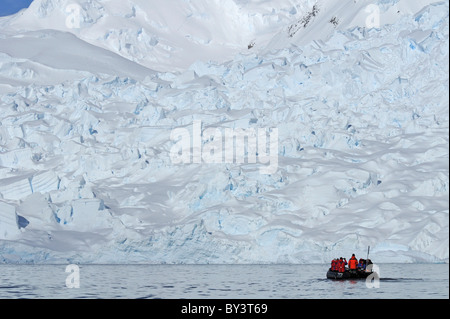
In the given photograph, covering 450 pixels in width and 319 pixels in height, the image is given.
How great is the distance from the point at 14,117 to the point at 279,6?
205 ft

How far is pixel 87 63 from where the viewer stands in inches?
3000

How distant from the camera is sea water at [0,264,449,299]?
24.2m

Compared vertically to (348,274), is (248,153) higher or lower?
higher

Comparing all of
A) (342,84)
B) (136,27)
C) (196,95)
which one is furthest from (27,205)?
(136,27)

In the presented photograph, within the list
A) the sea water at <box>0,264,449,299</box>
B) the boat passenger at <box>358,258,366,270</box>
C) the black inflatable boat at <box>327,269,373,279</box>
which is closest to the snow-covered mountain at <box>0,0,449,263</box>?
the sea water at <box>0,264,449,299</box>

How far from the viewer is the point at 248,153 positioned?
48.8 meters

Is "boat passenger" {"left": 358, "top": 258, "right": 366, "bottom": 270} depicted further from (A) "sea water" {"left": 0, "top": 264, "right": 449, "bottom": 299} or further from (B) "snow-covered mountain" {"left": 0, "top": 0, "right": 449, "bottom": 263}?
(B) "snow-covered mountain" {"left": 0, "top": 0, "right": 449, "bottom": 263}

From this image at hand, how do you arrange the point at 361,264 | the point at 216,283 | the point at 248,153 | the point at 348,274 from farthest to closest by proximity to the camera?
the point at 248,153, the point at 361,264, the point at 348,274, the point at 216,283

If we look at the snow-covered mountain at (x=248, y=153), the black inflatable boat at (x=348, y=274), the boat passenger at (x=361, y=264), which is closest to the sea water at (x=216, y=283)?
the black inflatable boat at (x=348, y=274)

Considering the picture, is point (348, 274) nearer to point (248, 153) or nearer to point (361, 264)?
point (361, 264)

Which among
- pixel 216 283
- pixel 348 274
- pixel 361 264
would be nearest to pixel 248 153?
pixel 361 264

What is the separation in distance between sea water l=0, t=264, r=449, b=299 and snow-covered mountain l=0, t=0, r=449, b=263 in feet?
4.84

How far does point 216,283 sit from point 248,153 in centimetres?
2099
